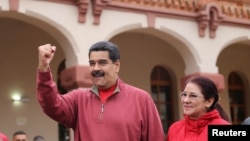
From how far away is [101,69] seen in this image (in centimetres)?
290

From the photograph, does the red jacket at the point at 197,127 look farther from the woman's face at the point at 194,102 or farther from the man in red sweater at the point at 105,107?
the man in red sweater at the point at 105,107

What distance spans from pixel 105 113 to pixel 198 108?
602 mm

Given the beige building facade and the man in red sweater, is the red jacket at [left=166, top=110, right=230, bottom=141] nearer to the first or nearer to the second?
the man in red sweater

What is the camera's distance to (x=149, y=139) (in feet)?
9.91

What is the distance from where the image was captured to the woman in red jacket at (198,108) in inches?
118

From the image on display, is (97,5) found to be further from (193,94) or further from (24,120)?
(193,94)

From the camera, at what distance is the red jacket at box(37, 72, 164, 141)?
286 cm

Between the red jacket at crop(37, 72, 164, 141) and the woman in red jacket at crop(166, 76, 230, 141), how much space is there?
19cm

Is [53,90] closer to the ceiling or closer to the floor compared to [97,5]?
closer to the floor

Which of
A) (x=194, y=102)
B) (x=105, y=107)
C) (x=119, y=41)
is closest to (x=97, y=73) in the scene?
(x=105, y=107)

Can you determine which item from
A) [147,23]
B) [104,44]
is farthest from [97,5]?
[104,44]

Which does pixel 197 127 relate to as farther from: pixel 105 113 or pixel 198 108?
pixel 105 113

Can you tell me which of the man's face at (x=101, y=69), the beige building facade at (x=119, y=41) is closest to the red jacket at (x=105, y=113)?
the man's face at (x=101, y=69)

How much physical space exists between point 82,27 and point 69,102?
20.9 ft
